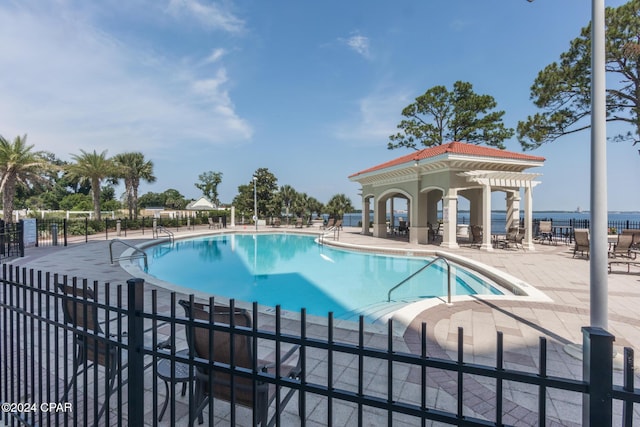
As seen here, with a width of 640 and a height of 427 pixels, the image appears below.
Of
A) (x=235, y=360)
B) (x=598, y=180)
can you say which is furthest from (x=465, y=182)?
(x=235, y=360)

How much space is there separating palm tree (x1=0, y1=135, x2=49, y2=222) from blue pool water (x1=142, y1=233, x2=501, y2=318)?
9.59 m

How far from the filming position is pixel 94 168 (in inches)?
Result: 931

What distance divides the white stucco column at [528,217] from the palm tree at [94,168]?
27569 millimetres

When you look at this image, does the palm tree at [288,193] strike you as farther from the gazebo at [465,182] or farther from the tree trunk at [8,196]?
the tree trunk at [8,196]

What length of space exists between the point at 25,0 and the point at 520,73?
20.3m

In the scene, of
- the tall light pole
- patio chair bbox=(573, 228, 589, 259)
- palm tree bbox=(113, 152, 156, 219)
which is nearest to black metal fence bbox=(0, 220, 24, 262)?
the tall light pole

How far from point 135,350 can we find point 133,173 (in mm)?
31119

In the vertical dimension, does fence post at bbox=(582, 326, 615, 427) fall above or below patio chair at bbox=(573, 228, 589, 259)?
above

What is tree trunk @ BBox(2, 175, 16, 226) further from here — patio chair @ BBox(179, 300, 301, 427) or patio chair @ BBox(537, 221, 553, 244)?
patio chair @ BBox(537, 221, 553, 244)

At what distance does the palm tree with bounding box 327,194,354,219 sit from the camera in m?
33.4

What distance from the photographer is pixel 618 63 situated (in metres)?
12.4

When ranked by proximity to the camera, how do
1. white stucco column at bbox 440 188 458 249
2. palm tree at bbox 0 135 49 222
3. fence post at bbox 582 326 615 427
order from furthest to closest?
palm tree at bbox 0 135 49 222 < white stucco column at bbox 440 188 458 249 < fence post at bbox 582 326 615 427

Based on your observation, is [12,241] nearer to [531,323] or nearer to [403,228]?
[531,323]

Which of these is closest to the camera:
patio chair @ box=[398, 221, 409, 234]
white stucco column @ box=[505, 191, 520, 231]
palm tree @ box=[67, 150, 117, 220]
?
white stucco column @ box=[505, 191, 520, 231]
